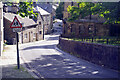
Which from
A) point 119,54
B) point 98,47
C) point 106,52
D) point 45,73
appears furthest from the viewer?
point 98,47

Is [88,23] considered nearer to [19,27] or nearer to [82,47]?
[82,47]

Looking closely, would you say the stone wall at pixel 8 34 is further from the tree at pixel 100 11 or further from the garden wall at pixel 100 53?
the garden wall at pixel 100 53

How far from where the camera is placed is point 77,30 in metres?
42.3

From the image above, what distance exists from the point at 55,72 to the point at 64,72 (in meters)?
0.63

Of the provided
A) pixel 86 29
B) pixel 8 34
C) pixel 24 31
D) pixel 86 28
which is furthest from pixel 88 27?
pixel 8 34

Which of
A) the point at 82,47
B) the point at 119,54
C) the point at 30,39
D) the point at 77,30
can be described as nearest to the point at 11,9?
the point at 30,39

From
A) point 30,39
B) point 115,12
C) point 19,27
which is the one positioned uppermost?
point 115,12

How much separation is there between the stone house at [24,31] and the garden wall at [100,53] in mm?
12347

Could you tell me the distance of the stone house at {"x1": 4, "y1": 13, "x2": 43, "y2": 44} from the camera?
39.9 meters

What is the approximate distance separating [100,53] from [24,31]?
2852cm

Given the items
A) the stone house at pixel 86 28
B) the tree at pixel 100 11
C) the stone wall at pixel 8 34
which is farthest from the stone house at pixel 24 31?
the tree at pixel 100 11

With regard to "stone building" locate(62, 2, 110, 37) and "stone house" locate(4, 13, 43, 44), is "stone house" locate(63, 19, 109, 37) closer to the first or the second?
"stone building" locate(62, 2, 110, 37)

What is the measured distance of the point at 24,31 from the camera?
1740 inches

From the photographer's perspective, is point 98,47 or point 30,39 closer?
point 98,47
